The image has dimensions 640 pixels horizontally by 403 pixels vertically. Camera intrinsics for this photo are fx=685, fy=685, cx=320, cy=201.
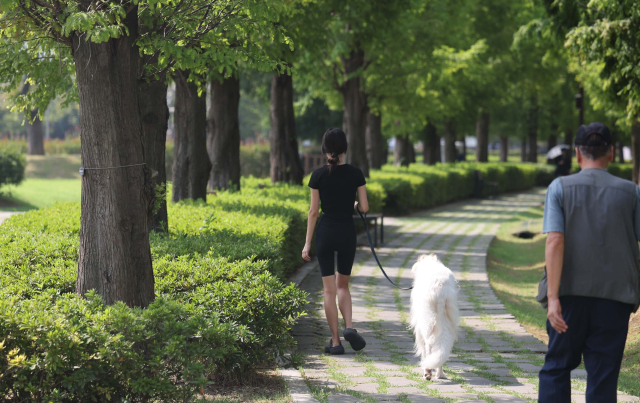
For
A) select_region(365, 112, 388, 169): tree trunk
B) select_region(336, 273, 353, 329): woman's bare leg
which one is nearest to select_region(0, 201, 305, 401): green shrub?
select_region(336, 273, 353, 329): woman's bare leg

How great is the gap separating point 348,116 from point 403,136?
455 inches

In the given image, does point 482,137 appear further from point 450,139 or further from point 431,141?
point 431,141

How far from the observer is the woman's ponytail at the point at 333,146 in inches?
245

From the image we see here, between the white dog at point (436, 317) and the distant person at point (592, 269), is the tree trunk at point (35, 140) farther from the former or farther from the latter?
the distant person at point (592, 269)

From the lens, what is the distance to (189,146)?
11969 millimetres

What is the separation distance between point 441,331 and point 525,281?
6906mm

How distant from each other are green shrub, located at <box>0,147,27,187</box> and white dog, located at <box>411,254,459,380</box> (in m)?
20.7

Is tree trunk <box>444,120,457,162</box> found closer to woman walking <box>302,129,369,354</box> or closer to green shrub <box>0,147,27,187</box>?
green shrub <box>0,147,27,187</box>

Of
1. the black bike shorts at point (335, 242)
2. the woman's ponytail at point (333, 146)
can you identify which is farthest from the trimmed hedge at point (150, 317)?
the woman's ponytail at point (333, 146)

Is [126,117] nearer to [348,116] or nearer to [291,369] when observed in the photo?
[291,369]

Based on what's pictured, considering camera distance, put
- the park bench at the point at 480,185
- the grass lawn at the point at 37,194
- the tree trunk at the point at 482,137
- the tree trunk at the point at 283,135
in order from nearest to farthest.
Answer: the tree trunk at the point at 283,135 < the grass lawn at the point at 37,194 < the park bench at the point at 480,185 < the tree trunk at the point at 482,137

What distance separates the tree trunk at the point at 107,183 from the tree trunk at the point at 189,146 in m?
6.42

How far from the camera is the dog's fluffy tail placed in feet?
18.1

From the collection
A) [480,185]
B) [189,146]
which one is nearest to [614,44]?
[189,146]
